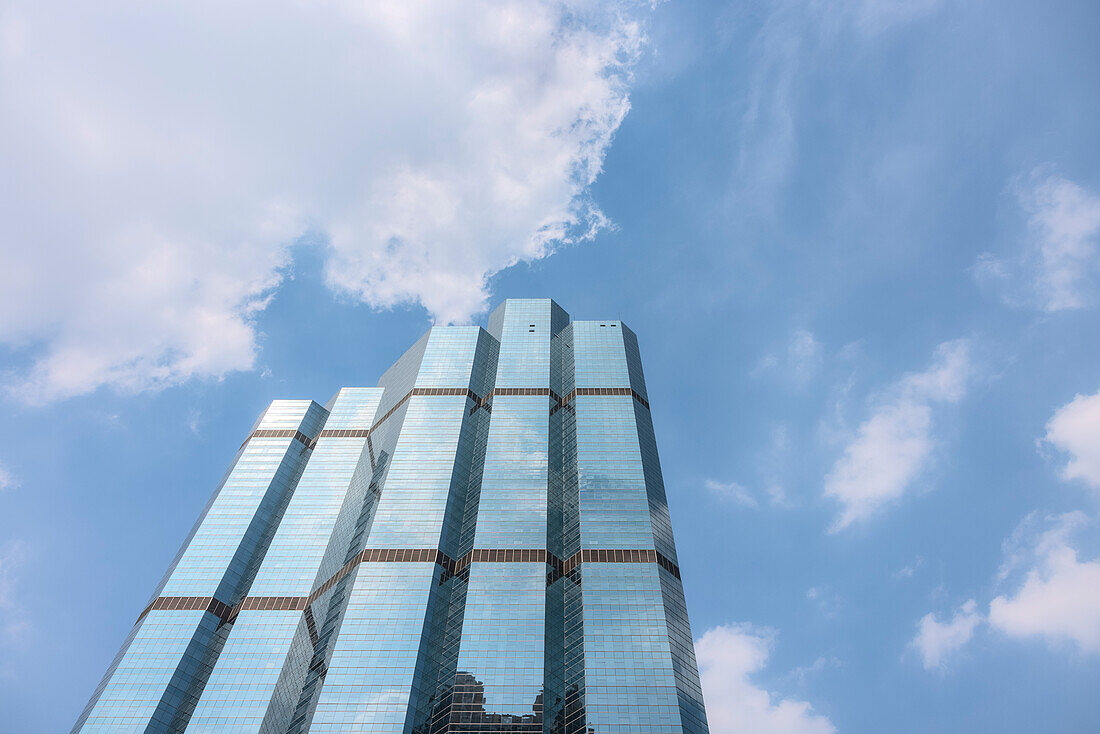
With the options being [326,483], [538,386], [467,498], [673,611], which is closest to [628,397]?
[538,386]

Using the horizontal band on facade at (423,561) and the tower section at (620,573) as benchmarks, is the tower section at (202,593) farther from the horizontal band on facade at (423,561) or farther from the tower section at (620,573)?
the tower section at (620,573)

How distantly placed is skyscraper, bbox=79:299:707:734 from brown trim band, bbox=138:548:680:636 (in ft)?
1.12

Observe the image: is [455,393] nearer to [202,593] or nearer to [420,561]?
[420,561]

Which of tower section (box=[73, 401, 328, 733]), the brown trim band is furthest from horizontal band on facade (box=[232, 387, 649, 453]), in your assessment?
the brown trim band

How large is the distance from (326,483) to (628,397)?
63731 mm

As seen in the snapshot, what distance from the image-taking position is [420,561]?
372 ft

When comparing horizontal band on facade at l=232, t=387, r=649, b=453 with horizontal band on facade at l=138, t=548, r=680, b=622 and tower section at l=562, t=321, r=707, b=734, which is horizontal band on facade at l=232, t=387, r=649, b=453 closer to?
tower section at l=562, t=321, r=707, b=734

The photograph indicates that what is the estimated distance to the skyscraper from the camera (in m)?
94.8

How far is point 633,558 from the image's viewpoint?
364 ft

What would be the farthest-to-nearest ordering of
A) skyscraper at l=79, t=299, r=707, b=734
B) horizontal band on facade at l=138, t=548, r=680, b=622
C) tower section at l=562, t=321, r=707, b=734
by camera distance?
horizontal band on facade at l=138, t=548, r=680, b=622
skyscraper at l=79, t=299, r=707, b=734
tower section at l=562, t=321, r=707, b=734

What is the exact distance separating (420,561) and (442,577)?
4.35 metres

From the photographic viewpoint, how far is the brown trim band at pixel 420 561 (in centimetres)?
11150

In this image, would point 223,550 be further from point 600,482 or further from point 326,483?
point 600,482

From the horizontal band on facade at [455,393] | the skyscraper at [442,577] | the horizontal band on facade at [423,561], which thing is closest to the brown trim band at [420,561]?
the horizontal band on facade at [423,561]
